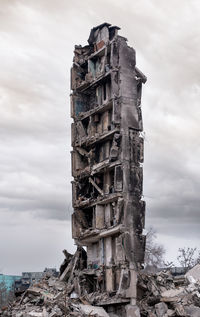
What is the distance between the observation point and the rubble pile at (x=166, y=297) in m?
18.6

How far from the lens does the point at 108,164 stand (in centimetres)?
2170

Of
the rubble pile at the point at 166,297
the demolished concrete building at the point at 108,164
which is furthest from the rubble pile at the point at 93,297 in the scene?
the demolished concrete building at the point at 108,164

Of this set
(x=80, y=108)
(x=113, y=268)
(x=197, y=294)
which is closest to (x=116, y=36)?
(x=80, y=108)

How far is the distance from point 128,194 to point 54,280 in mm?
5774

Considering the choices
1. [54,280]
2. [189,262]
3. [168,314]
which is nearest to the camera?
[168,314]

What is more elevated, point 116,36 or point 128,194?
point 116,36

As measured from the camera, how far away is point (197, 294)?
65.0 feet

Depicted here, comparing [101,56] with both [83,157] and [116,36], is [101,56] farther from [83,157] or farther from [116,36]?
[83,157]

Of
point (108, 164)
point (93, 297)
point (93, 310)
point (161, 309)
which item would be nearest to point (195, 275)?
point (161, 309)

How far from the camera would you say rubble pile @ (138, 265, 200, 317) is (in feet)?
61.1

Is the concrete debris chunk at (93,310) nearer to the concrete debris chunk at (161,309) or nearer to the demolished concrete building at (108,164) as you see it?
the demolished concrete building at (108,164)

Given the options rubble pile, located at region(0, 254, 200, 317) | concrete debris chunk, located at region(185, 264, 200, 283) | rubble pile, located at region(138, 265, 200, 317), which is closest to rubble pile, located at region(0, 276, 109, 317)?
rubble pile, located at region(0, 254, 200, 317)

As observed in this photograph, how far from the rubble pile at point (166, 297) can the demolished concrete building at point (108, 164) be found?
0.64 metres

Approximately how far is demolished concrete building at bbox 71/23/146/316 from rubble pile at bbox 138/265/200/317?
0.64m
